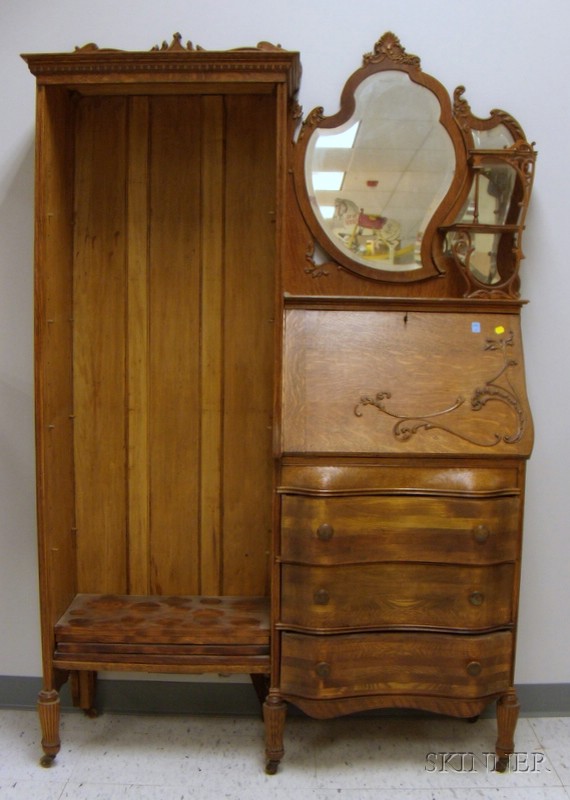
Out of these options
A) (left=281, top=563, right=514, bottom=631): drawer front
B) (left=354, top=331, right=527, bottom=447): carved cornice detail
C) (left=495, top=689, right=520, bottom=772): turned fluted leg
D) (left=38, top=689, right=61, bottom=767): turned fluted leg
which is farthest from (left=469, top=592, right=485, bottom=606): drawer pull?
(left=38, top=689, right=61, bottom=767): turned fluted leg

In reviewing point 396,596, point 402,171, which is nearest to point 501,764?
point 396,596

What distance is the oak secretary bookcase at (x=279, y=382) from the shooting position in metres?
1.90

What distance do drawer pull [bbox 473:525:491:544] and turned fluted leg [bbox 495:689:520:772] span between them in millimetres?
506

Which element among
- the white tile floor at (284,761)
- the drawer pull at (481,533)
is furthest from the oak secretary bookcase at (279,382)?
the white tile floor at (284,761)

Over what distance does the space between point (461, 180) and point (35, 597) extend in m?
2.02

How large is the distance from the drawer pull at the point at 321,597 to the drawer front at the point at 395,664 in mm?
107

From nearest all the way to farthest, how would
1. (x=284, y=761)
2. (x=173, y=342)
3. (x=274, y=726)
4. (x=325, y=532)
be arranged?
(x=325, y=532), (x=274, y=726), (x=284, y=761), (x=173, y=342)

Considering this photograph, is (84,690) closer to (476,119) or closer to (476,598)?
(476,598)

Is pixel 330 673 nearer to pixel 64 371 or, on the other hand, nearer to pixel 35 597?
pixel 35 597

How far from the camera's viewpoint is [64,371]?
7.04ft

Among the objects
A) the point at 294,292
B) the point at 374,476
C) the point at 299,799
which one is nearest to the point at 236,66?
the point at 294,292

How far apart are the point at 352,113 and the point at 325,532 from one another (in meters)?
1.32

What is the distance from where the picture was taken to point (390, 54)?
2.08 m

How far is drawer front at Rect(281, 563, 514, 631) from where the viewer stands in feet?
6.22
